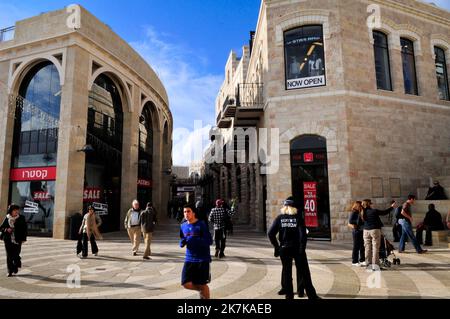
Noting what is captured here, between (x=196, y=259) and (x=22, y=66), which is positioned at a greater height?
(x=22, y=66)

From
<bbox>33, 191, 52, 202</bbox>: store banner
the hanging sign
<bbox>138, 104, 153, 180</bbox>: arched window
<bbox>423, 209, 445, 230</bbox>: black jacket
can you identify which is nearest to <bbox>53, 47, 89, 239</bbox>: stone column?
<bbox>33, 191, 52, 202</bbox>: store banner

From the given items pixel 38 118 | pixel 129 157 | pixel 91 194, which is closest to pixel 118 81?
pixel 129 157

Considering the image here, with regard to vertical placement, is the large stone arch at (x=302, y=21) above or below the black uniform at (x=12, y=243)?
above

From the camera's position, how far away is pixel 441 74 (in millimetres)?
15727

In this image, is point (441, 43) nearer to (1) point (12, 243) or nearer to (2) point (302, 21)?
(2) point (302, 21)

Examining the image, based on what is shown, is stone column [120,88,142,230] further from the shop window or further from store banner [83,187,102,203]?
the shop window

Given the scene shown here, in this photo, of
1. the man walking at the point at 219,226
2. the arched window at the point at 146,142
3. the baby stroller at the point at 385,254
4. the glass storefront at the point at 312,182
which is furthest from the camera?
the arched window at the point at 146,142

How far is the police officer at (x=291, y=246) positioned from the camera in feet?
16.1

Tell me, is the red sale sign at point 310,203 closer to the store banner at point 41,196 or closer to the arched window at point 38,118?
the store banner at point 41,196

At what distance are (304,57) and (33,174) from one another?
14.3 m

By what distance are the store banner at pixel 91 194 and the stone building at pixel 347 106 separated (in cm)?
905

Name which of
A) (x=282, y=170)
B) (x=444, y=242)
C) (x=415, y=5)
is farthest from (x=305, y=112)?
(x=415, y=5)

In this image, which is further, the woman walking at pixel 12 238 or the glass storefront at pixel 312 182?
the glass storefront at pixel 312 182

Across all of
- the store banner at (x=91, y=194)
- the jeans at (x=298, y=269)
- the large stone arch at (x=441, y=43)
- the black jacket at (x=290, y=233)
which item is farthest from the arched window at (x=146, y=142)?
the large stone arch at (x=441, y=43)
